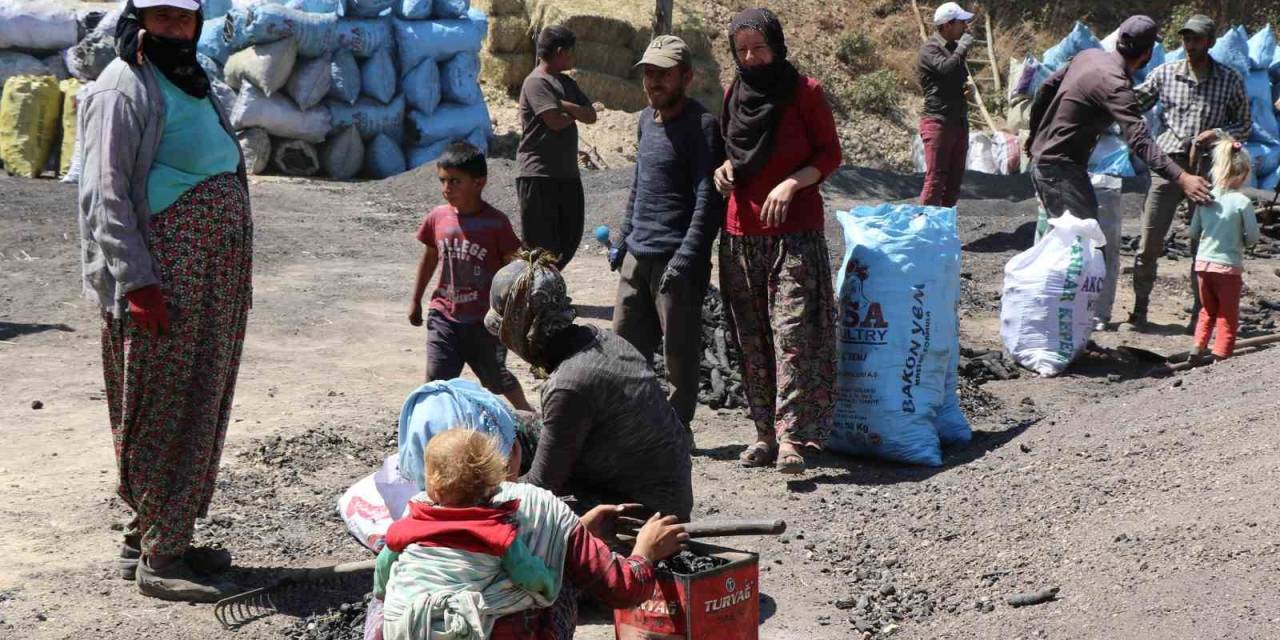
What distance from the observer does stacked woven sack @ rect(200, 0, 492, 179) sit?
14625 millimetres

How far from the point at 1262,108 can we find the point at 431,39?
9.15m

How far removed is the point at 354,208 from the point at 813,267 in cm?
844

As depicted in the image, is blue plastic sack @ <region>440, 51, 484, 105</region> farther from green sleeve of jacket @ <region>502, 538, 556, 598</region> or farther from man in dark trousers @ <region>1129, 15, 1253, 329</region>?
green sleeve of jacket @ <region>502, 538, 556, 598</region>

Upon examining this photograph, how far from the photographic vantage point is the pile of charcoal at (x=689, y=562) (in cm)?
380

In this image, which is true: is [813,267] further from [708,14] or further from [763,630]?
[708,14]

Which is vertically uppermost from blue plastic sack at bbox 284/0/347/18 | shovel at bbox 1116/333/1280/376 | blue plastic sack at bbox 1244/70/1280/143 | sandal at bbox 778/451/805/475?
blue plastic sack at bbox 284/0/347/18

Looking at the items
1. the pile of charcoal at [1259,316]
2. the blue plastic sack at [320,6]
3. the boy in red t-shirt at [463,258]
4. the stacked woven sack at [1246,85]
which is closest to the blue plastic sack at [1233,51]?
the stacked woven sack at [1246,85]

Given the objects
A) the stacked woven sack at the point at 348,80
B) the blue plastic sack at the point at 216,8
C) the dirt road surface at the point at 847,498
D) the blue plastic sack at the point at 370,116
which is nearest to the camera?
the dirt road surface at the point at 847,498

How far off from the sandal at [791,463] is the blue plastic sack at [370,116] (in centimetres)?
1052

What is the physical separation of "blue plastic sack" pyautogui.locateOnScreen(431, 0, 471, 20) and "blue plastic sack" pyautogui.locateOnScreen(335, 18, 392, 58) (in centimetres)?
69

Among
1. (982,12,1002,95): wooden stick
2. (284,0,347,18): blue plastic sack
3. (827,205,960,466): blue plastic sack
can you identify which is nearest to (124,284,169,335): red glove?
(827,205,960,466): blue plastic sack

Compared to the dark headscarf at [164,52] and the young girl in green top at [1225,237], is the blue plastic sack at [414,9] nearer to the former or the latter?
the young girl in green top at [1225,237]

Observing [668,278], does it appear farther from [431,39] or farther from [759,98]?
[431,39]

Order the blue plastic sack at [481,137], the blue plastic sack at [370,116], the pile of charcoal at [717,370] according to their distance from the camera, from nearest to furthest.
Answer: the pile of charcoal at [717,370], the blue plastic sack at [370,116], the blue plastic sack at [481,137]
